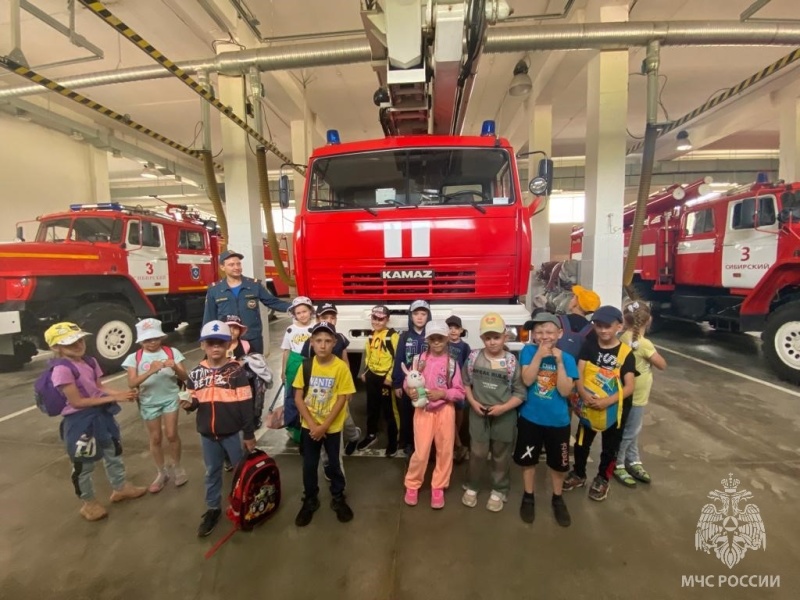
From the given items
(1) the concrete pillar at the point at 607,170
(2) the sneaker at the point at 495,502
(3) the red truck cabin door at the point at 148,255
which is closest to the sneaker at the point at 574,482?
(2) the sneaker at the point at 495,502

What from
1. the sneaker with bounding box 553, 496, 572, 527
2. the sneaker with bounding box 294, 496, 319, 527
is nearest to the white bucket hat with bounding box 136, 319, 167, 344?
the sneaker with bounding box 294, 496, 319, 527

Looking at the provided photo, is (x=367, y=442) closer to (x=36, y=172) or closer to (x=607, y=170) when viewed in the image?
(x=607, y=170)

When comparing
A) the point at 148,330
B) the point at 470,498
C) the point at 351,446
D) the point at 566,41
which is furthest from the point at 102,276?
the point at 566,41

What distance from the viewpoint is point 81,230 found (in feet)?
17.9

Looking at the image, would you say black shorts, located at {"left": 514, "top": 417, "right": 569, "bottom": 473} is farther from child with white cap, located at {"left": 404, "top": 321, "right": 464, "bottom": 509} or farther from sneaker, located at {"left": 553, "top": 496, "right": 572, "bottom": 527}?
child with white cap, located at {"left": 404, "top": 321, "right": 464, "bottom": 509}

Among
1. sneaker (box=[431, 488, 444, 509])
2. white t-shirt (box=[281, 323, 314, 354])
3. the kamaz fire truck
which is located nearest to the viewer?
sneaker (box=[431, 488, 444, 509])

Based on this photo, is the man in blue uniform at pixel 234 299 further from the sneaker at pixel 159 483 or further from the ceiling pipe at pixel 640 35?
the ceiling pipe at pixel 640 35

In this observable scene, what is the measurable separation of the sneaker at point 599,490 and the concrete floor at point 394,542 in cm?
4

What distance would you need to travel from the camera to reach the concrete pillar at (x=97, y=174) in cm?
1030

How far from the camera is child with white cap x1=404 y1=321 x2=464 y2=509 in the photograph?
2.21m

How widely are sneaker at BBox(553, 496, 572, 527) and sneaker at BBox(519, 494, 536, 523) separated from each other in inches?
4.8

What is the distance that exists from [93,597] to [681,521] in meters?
3.09

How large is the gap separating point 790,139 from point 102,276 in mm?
13411

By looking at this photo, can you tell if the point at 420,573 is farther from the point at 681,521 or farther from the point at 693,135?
the point at 693,135
